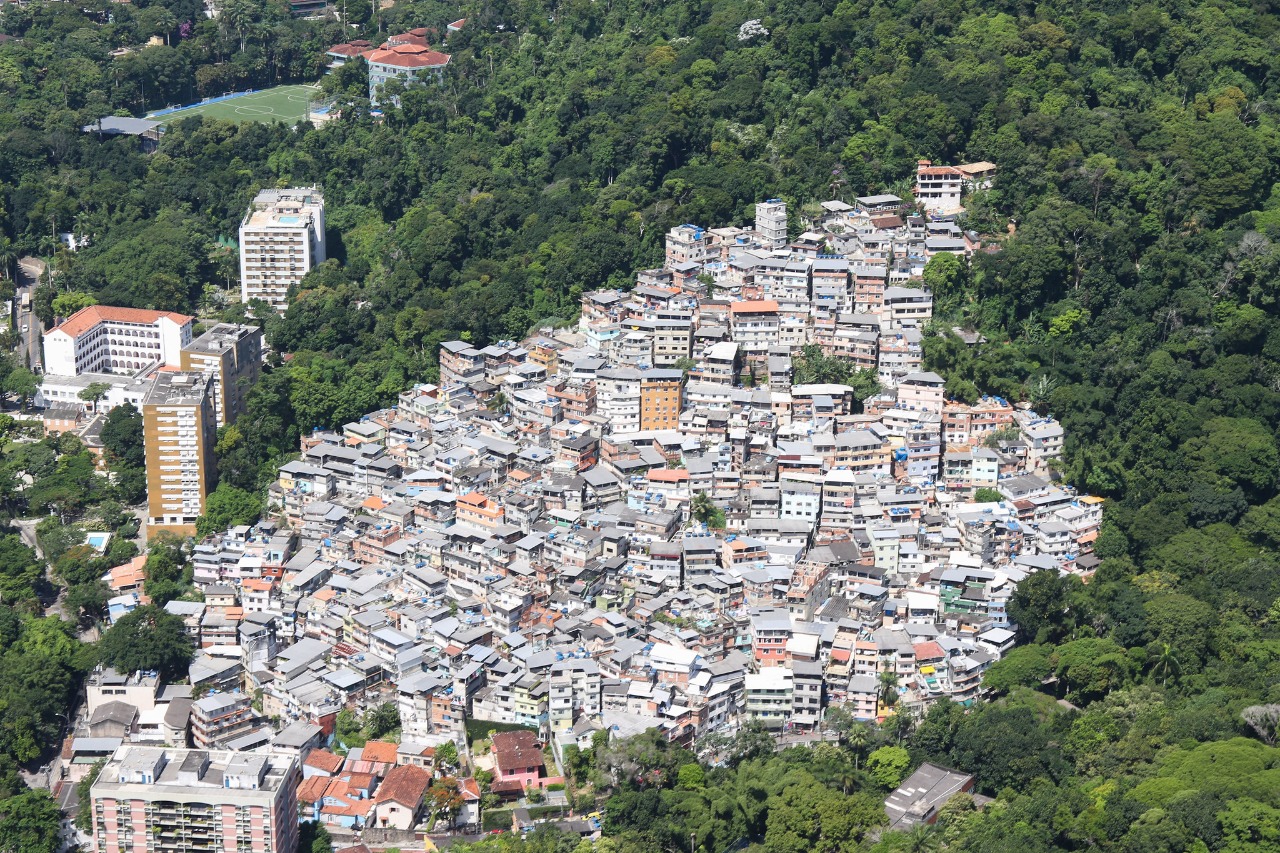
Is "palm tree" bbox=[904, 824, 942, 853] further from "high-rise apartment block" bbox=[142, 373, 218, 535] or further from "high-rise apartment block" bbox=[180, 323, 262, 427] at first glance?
"high-rise apartment block" bbox=[180, 323, 262, 427]

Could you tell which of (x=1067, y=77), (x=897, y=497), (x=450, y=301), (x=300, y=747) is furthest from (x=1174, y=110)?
(x=300, y=747)

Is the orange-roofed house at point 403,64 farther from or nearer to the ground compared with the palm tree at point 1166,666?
farther from the ground

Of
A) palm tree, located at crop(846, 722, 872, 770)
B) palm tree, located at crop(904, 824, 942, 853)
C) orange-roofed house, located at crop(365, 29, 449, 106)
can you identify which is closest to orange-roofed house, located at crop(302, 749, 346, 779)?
palm tree, located at crop(846, 722, 872, 770)

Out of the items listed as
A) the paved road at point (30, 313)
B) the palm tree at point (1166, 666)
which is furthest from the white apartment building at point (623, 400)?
the paved road at point (30, 313)

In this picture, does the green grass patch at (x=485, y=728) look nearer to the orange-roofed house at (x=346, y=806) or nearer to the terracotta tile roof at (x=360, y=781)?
the terracotta tile roof at (x=360, y=781)

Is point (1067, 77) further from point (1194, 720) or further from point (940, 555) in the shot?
point (1194, 720)
